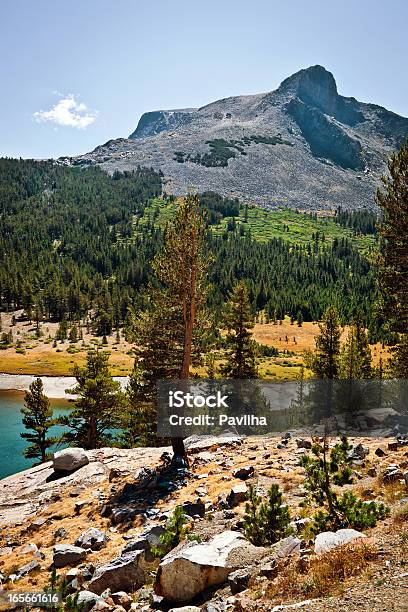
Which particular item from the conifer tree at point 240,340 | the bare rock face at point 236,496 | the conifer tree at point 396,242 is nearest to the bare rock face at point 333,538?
the bare rock face at point 236,496

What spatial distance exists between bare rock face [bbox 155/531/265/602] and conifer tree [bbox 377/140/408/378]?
56.3ft

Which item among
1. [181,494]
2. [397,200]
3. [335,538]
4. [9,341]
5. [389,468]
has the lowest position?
[9,341]

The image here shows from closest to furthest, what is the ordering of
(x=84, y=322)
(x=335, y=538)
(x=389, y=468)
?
(x=335, y=538) → (x=389, y=468) → (x=84, y=322)

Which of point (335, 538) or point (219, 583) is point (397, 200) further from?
point (219, 583)

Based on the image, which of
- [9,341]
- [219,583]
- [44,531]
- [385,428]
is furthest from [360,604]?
[9,341]

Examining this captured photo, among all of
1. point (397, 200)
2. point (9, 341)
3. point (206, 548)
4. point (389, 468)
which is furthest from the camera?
point (9, 341)

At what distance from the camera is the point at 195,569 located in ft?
33.5

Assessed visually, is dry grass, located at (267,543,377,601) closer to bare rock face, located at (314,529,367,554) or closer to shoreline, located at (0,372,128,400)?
bare rock face, located at (314,529,367,554)

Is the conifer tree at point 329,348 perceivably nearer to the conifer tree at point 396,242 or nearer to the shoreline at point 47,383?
the conifer tree at point 396,242

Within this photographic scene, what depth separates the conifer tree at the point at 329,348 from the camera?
145 ft

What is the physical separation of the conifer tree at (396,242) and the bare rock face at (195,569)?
1716cm

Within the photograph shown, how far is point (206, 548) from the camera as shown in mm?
11133

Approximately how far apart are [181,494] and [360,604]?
1213 centimetres

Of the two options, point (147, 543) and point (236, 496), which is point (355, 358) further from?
point (147, 543)
